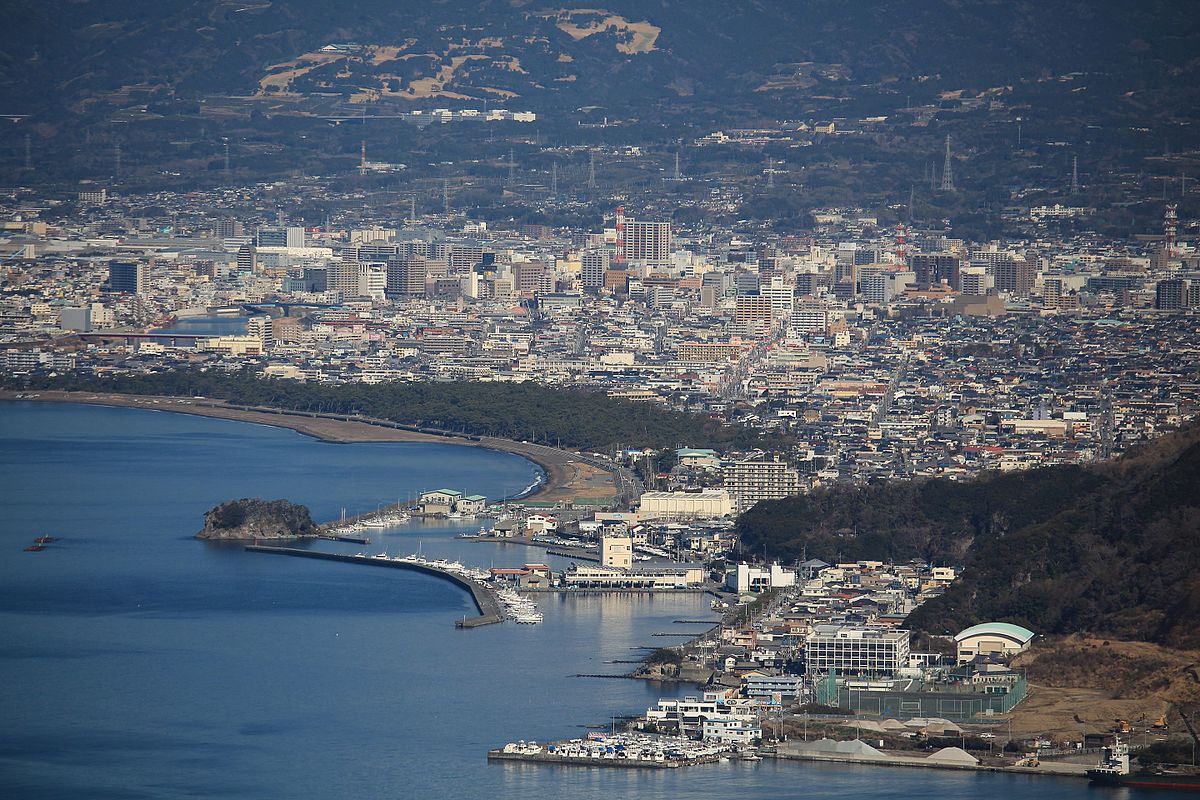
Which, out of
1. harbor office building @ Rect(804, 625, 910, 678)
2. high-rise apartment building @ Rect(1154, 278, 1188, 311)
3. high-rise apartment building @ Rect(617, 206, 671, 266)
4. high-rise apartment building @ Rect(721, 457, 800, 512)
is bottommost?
harbor office building @ Rect(804, 625, 910, 678)

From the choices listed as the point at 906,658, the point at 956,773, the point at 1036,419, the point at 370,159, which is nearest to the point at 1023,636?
the point at 906,658

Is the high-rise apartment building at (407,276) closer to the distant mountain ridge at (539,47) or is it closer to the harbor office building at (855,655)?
the distant mountain ridge at (539,47)

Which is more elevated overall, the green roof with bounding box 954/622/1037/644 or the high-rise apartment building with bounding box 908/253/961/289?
the high-rise apartment building with bounding box 908/253/961/289

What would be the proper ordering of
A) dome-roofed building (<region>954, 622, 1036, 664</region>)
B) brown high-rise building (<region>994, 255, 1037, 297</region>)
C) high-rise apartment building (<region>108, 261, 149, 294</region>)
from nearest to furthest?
1. dome-roofed building (<region>954, 622, 1036, 664</region>)
2. brown high-rise building (<region>994, 255, 1037, 297</region>)
3. high-rise apartment building (<region>108, 261, 149, 294</region>)

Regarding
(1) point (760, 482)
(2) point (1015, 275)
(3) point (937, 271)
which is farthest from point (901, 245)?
(1) point (760, 482)

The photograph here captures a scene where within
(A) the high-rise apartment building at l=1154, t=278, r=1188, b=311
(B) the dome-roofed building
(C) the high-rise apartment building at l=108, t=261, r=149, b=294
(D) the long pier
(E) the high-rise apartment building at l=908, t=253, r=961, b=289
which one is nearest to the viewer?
(B) the dome-roofed building

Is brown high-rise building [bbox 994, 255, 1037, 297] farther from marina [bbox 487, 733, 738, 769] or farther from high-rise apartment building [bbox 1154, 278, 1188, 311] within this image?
marina [bbox 487, 733, 738, 769]

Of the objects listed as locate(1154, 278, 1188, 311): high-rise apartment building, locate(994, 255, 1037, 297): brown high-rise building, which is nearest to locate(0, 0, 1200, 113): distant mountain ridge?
locate(994, 255, 1037, 297): brown high-rise building
